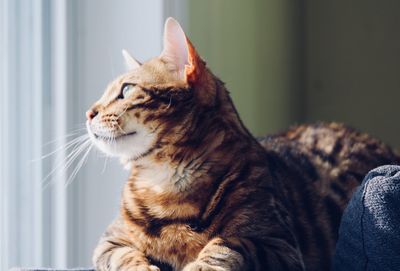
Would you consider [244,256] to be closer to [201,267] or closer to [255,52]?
[201,267]

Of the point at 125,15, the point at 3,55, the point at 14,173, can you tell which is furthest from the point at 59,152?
the point at 125,15

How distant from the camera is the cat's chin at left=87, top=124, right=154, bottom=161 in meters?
1.17

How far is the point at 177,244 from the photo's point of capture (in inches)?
43.7

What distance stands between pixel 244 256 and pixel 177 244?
0.44ft

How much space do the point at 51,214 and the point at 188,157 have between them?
0.50m

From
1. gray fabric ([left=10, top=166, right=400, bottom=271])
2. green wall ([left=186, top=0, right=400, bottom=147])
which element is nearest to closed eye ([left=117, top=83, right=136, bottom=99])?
gray fabric ([left=10, top=166, right=400, bottom=271])

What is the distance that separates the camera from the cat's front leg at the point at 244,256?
3.32ft

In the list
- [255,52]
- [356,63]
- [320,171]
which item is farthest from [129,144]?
[356,63]

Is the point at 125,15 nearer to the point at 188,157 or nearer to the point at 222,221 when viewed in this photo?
the point at 188,157

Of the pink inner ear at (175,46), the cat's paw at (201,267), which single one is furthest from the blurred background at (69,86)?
the cat's paw at (201,267)

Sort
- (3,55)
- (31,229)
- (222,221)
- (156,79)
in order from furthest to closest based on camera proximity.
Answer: (31,229), (3,55), (156,79), (222,221)

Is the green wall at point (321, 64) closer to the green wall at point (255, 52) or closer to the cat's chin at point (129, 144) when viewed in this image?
the green wall at point (255, 52)

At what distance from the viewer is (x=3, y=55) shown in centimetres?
134

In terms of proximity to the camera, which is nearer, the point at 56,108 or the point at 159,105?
the point at 159,105
